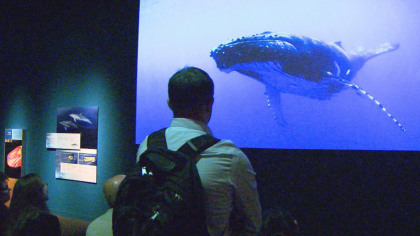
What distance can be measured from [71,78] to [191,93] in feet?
14.0

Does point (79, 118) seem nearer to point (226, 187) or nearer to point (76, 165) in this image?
point (76, 165)

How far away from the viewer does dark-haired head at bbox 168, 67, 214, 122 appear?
105 centimetres

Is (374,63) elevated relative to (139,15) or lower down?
lower down

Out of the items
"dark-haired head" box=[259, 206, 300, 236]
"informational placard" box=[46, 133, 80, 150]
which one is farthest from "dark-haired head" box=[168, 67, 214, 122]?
"informational placard" box=[46, 133, 80, 150]

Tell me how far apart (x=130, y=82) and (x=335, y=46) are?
259 cm

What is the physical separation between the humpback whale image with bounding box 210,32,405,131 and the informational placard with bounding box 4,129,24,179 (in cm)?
404

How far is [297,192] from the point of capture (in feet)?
9.57

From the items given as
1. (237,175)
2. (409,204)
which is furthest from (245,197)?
(409,204)

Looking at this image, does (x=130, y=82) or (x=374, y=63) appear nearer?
(x=374, y=63)

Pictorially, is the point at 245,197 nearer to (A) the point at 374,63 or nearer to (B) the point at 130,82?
(A) the point at 374,63

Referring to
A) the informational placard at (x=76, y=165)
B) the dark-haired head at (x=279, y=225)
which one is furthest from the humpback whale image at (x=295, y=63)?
the informational placard at (x=76, y=165)

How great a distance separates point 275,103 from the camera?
288cm

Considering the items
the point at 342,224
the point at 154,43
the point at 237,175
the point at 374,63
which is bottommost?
the point at 342,224

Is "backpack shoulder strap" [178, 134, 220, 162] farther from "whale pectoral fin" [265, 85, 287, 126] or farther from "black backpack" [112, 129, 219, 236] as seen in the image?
"whale pectoral fin" [265, 85, 287, 126]
